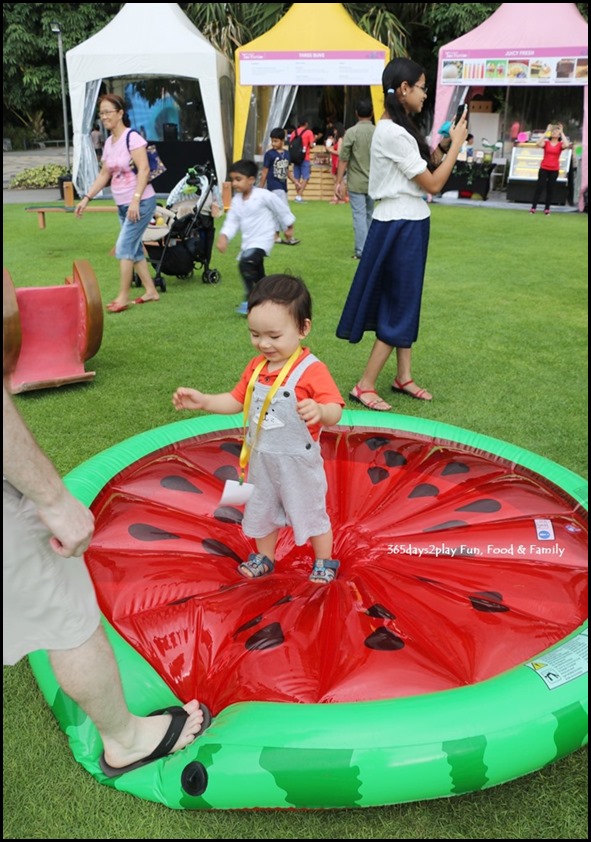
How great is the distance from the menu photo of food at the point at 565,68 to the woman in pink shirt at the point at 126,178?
10245 mm

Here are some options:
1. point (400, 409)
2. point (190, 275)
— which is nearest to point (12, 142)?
point (190, 275)

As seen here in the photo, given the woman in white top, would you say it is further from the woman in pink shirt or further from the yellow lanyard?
the woman in pink shirt

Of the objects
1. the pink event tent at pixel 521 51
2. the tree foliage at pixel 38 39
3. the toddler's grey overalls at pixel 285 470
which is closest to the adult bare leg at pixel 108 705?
the toddler's grey overalls at pixel 285 470

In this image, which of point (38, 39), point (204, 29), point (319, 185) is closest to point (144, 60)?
point (319, 185)

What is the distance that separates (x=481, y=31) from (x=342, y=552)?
14488 millimetres

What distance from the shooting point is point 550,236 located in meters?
10.9

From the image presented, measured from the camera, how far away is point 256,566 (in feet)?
8.63

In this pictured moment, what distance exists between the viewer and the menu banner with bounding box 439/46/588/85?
1355 centimetres

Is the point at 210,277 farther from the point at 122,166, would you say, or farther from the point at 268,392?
the point at 268,392

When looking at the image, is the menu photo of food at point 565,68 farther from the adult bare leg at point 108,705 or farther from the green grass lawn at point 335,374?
the adult bare leg at point 108,705

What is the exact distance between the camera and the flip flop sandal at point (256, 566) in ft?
8.56

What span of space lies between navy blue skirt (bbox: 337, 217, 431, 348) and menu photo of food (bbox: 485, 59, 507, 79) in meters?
11.6

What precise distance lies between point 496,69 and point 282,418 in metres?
13.8

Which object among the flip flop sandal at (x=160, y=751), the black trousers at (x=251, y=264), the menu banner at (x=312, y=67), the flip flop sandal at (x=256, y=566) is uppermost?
the menu banner at (x=312, y=67)
